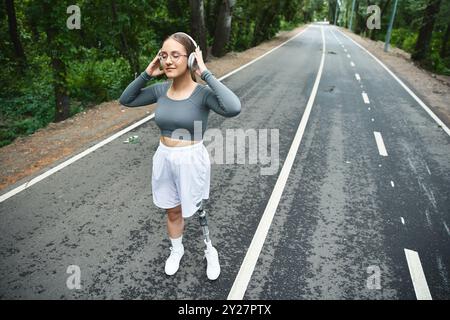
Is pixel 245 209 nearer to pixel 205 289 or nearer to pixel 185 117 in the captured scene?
pixel 205 289

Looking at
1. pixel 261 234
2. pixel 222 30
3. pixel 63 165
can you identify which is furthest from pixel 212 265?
pixel 222 30

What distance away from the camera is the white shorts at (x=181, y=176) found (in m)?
3.12

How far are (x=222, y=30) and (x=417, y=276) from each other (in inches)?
723

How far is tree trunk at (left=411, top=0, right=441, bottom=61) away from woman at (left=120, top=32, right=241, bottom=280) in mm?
21894

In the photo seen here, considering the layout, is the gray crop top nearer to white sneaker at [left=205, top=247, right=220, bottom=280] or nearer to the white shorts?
the white shorts

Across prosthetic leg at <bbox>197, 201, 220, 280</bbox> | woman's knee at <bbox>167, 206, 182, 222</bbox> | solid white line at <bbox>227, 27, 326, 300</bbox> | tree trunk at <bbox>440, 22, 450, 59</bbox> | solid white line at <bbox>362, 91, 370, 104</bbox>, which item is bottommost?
solid white line at <bbox>227, 27, 326, 300</bbox>

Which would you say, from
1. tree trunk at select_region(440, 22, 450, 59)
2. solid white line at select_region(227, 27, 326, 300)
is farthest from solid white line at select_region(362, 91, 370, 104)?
tree trunk at select_region(440, 22, 450, 59)

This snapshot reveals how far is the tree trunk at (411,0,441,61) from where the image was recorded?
64.7 feet

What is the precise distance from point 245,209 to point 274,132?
11.5 ft

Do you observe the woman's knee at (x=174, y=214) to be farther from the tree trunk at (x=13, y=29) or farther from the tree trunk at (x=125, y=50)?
the tree trunk at (x=13, y=29)

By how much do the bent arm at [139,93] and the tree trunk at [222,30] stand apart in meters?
17.6

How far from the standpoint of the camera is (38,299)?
11.0ft
